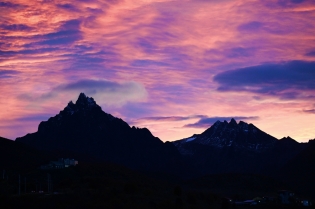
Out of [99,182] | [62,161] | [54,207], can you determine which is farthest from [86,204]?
[62,161]

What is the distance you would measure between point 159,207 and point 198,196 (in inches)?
1435

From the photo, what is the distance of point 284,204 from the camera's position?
14412 centimetres

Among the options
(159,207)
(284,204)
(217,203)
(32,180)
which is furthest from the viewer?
(32,180)

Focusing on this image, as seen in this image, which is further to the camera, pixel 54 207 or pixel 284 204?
pixel 284 204

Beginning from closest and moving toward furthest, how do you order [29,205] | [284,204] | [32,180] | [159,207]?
[29,205] → [159,207] → [284,204] → [32,180]

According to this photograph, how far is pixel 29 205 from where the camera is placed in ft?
311

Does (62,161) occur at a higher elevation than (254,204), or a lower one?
higher

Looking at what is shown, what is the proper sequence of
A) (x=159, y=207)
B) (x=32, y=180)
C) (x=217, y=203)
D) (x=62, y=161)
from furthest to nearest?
(x=62, y=161), (x=32, y=180), (x=217, y=203), (x=159, y=207)

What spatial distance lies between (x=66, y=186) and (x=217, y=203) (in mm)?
36657

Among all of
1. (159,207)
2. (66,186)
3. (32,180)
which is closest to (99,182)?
(66,186)

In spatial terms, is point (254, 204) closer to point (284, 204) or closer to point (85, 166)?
point (284, 204)

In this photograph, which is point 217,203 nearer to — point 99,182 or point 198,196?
point 198,196

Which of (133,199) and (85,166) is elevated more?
(85,166)

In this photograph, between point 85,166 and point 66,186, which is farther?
point 85,166
